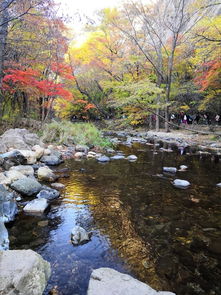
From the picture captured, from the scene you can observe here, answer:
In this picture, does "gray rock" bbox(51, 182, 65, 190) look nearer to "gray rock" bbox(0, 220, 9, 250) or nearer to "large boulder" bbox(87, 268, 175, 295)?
"gray rock" bbox(0, 220, 9, 250)

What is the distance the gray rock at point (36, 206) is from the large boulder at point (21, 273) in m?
1.64

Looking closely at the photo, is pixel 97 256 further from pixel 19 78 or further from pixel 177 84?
pixel 177 84

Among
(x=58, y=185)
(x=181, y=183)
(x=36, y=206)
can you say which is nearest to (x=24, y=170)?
(x=58, y=185)

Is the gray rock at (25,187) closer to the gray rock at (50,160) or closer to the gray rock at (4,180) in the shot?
the gray rock at (4,180)

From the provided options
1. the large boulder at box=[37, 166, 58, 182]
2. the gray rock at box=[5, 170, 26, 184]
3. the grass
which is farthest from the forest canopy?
→ the gray rock at box=[5, 170, 26, 184]

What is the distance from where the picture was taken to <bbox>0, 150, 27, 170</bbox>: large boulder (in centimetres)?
565

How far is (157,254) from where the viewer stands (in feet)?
8.53

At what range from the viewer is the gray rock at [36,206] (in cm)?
353

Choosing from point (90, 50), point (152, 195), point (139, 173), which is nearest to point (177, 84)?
point (90, 50)

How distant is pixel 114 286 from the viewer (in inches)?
71.8

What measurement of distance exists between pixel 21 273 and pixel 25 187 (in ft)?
8.82

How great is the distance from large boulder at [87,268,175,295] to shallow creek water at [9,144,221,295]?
0.28 meters

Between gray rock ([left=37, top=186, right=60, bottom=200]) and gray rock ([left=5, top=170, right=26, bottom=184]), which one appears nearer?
gray rock ([left=37, top=186, right=60, bottom=200])

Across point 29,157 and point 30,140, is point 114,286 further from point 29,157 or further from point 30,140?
point 30,140
